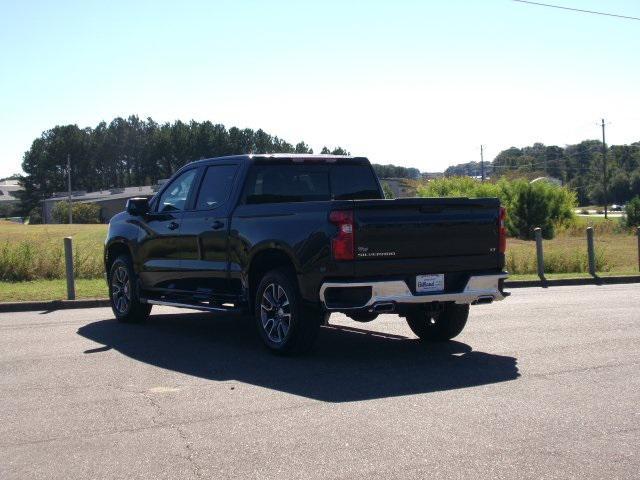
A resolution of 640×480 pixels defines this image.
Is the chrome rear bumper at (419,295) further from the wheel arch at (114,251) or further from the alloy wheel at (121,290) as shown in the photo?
the wheel arch at (114,251)

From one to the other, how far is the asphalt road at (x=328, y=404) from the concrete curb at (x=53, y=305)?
2.95 m

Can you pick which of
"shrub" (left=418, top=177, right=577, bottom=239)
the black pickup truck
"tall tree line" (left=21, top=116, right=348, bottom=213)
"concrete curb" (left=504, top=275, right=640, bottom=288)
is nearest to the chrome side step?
the black pickup truck

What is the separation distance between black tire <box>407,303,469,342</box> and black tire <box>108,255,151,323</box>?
3736mm

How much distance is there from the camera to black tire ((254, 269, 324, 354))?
852 cm

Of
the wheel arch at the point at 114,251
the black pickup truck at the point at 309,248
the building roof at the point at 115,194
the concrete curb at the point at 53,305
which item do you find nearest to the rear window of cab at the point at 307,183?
the black pickup truck at the point at 309,248

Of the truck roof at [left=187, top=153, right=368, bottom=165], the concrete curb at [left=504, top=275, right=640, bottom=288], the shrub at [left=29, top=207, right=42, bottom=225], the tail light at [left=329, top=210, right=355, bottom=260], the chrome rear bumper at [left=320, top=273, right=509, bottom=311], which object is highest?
the shrub at [left=29, top=207, right=42, bottom=225]

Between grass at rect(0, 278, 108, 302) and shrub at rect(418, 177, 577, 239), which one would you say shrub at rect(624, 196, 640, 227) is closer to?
shrub at rect(418, 177, 577, 239)

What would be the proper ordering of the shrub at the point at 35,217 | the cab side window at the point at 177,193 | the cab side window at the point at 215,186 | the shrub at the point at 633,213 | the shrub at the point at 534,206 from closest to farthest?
the cab side window at the point at 215,186, the cab side window at the point at 177,193, the shrub at the point at 534,206, the shrub at the point at 633,213, the shrub at the point at 35,217

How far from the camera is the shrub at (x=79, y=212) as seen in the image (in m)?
103

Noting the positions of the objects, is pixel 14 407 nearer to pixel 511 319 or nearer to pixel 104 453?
pixel 104 453

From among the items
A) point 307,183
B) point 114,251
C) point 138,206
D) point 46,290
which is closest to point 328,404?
point 307,183

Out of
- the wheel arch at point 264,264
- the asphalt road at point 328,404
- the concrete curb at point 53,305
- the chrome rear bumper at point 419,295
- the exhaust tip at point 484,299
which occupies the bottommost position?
the asphalt road at point 328,404

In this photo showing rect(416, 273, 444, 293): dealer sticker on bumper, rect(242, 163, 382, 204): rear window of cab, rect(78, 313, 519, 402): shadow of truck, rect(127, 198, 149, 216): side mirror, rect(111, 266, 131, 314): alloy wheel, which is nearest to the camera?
rect(78, 313, 519, 402): shadow of truck

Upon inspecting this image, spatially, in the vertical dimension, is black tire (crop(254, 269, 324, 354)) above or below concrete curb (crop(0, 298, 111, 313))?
above
